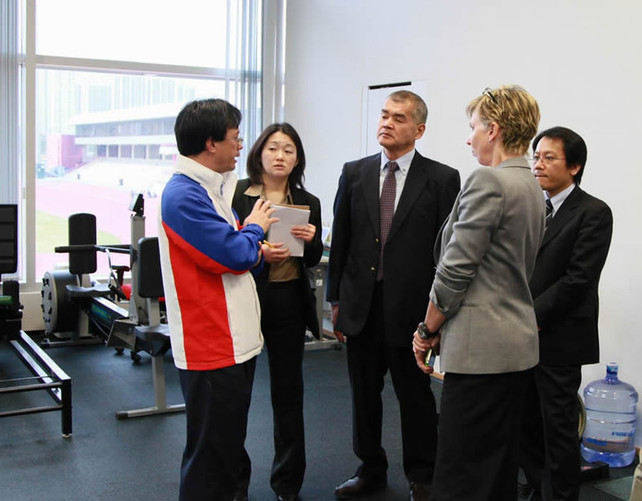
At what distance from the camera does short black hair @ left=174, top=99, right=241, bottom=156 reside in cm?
205

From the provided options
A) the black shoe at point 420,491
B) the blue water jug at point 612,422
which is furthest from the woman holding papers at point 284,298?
the blue water jug at point 612,422

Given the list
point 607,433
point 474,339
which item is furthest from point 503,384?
point 607,433

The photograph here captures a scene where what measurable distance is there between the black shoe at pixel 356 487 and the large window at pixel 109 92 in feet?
12.8

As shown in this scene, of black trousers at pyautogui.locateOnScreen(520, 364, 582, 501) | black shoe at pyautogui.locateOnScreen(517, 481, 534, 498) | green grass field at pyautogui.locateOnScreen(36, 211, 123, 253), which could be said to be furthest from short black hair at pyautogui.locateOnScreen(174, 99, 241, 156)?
green grass field at pyautogui.locateOnScreen(36, 211, 123, 253)

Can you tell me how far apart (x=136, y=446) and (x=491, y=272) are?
2227 millimetres

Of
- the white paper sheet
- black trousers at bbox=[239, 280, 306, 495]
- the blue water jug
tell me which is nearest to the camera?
the white paper sheet

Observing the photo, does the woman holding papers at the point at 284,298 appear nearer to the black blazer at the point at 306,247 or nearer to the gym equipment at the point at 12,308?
the black blazer at the point at 306,247

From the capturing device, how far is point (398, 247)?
2.76m

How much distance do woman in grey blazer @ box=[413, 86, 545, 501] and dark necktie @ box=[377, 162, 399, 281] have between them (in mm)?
717

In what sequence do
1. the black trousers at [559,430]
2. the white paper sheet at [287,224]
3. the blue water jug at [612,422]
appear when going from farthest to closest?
the blue water jug at [612,422] → the black trousers at [559,430] → the white paper sheet at [287,224]

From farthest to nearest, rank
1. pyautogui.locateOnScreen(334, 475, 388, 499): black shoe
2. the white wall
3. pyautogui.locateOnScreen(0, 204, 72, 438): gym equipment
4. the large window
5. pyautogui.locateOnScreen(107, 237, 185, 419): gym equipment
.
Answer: the large window < pyautogui.locateOnScreen(0, 204, 72, 438): gym equipment < pyautogui.locateOnScreen(107, 237, 185, 419): gym equipment < the white wall < pyautogui.locateOnScreen(334, 475, 388, 499): black shoe

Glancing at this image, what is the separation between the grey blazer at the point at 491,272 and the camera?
77.5 inches

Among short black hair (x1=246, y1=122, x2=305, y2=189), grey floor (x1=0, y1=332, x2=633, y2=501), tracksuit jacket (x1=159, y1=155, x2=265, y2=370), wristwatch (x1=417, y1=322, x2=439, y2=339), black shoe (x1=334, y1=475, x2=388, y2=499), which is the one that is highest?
short black hair (x1=246, y1=122, x2=305, y2=189)

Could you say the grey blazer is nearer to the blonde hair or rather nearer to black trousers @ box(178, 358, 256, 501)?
the blonde hair
